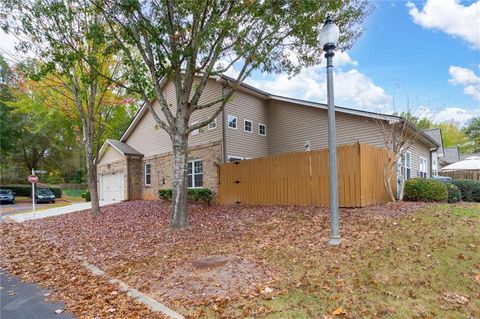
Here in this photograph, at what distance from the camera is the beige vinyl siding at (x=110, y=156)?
2322 cm

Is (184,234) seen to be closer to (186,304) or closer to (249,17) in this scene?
(186,304)

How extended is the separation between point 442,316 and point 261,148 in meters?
14.9

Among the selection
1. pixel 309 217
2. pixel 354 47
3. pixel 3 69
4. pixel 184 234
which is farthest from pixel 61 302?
pixel 3 69

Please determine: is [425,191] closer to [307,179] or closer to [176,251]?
[307,179]

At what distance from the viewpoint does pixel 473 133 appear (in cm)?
4353

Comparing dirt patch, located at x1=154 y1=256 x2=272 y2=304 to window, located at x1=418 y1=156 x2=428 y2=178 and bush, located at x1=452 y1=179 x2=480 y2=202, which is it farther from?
window, located at x1=418 y1=156 x2=428 y2=178

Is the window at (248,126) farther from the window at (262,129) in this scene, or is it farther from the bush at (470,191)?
Result: the bush at (470,191)

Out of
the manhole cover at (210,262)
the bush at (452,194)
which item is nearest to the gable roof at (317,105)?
the bush at (452,194)

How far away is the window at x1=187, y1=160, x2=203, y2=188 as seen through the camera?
17.4 meters

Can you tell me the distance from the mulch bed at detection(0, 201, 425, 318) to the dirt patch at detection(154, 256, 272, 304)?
2 cm

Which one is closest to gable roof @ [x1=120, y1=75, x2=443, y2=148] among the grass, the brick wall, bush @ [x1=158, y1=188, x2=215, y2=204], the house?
the house

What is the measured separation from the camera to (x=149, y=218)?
12.4 meters

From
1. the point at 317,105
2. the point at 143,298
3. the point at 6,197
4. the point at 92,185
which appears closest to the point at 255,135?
the point at 317,105

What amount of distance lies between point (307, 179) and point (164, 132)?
11414mm
